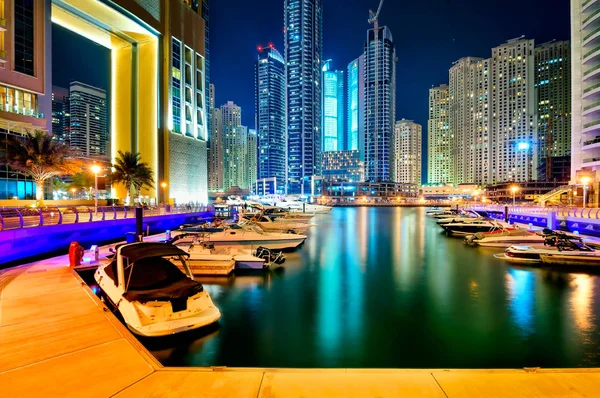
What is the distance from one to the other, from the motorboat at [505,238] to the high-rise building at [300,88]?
546 ft

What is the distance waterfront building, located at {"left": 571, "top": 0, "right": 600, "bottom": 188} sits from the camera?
1839 inches

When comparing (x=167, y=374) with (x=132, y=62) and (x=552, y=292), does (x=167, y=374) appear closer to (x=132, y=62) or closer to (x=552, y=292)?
(x=552, y=292)

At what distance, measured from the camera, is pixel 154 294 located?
907 centimetres

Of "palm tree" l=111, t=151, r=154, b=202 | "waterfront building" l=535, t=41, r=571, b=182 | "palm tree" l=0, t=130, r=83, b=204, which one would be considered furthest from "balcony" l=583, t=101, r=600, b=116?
"waterfront building" l=535, t=41, r=571, b=182

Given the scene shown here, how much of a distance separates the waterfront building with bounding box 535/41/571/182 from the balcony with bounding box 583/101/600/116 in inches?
5258

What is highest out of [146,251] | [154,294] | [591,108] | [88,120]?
[88,120]

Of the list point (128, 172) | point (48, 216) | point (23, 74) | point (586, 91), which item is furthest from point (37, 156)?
point (586, 91)

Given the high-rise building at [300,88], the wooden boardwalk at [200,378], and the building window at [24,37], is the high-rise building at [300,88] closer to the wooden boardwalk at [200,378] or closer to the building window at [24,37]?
the building window at [24,37]

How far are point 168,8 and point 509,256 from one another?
6713cm

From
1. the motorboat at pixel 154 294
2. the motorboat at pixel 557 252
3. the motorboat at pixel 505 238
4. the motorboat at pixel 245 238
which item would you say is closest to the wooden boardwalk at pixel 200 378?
the motorboat at pixel 154 294

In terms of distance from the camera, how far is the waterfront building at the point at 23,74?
33938mm

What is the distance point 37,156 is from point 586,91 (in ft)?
236

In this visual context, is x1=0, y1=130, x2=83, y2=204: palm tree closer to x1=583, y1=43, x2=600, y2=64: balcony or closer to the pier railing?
the pier railing

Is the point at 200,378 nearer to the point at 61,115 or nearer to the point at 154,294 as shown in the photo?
the point at 154,294
